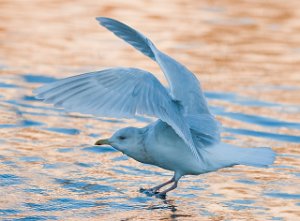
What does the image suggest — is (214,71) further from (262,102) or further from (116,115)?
(116,115)

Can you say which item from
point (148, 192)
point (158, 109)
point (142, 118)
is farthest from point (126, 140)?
point (142, 118)

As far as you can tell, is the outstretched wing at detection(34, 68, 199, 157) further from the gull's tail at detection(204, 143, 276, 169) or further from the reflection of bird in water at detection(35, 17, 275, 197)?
the gull's tail at detection(204, 143, 276, 169)

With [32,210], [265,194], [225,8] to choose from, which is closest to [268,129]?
[265,194]

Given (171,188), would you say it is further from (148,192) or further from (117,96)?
(117,96)

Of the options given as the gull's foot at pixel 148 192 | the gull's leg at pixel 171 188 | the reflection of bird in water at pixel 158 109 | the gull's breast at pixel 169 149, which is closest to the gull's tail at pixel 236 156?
the reflection of bird in water at pixel 158 109

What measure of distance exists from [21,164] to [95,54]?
186 inches

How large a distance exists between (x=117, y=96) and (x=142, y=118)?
376 centimetres

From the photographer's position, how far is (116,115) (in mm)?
6152

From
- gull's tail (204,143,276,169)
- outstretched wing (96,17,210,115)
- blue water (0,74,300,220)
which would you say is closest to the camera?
gull's tail (204,143,276,169)

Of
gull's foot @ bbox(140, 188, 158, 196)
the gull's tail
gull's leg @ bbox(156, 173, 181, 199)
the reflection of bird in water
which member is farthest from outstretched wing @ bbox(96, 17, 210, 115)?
gull's foot @ bbox(140, 188, 158, 196)

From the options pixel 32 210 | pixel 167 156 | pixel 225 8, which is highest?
pixel 225 8

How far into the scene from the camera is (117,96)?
6.36m

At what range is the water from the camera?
737cm

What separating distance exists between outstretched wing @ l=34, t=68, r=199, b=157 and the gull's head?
73 centimetres
